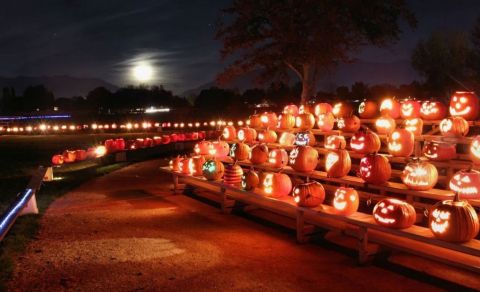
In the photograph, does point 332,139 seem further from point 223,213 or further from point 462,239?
point 462,239

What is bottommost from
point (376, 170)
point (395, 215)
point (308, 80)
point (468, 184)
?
point (395, 215)

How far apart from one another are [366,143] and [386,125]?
922 millimetres

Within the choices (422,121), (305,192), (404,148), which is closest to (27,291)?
(305,192)

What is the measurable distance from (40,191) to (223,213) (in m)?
5.94

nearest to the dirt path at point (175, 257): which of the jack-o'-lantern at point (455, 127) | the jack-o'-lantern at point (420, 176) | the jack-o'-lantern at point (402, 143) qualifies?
the jack-o'-lantern at point (420, 176)

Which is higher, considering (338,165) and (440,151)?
(440,151)

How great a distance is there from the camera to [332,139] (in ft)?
33.5

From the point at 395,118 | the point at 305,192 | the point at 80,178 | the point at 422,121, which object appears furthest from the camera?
the point at 80,178

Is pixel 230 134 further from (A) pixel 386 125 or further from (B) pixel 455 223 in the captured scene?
(B) pixel 455 223

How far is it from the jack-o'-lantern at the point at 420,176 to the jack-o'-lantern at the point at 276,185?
7.36 ft

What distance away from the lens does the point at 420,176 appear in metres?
7.35

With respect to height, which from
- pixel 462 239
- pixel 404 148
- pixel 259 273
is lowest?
pixel 259 273

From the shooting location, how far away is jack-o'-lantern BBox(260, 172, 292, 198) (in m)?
8.78

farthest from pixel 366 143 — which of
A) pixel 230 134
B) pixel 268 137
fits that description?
pixel 230 134
